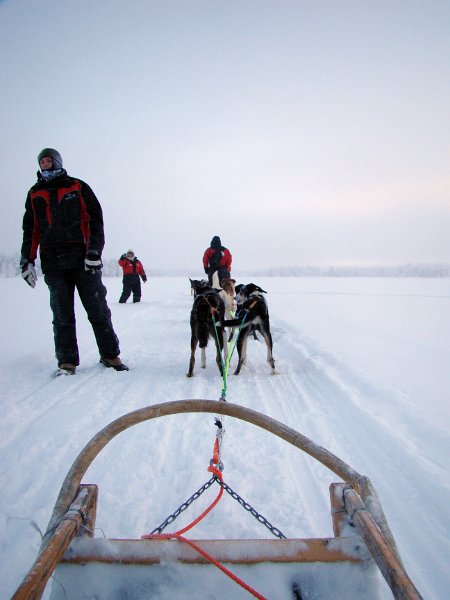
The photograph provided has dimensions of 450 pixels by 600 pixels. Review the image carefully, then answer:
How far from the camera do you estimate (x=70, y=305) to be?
381cm

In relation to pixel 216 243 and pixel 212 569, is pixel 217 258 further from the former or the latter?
pixel 212 569

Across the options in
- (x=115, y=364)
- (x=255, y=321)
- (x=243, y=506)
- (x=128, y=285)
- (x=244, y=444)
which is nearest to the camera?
(x=243, y=506)

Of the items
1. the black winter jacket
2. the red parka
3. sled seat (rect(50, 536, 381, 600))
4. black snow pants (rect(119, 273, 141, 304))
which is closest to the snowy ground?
sled seat (rect(50, 536, 381, 600))

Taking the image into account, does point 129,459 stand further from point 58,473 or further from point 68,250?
point 68,250

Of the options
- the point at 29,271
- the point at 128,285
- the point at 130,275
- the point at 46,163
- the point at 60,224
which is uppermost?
the point at 46,163

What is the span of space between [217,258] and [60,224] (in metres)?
5.55

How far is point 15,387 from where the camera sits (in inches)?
133

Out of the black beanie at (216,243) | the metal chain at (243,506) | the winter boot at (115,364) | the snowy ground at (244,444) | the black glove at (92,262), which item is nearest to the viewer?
the metal chain at (243,506)

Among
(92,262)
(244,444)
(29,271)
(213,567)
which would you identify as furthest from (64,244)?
(213,567)

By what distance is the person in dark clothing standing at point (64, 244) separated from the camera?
11.8ft

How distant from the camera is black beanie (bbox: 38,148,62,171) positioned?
3541mm

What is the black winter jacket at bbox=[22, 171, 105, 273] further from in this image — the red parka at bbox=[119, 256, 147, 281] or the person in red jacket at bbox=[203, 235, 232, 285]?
the red parka at bbox=[119, 256, 147, 281]

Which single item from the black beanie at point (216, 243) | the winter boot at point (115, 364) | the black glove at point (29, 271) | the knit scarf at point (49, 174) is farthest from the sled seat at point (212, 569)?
the black beanie at point (216, 243)

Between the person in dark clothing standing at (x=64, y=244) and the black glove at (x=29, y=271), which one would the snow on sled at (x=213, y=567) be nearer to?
the person in dark clothing standing at (x=64, y=244)
